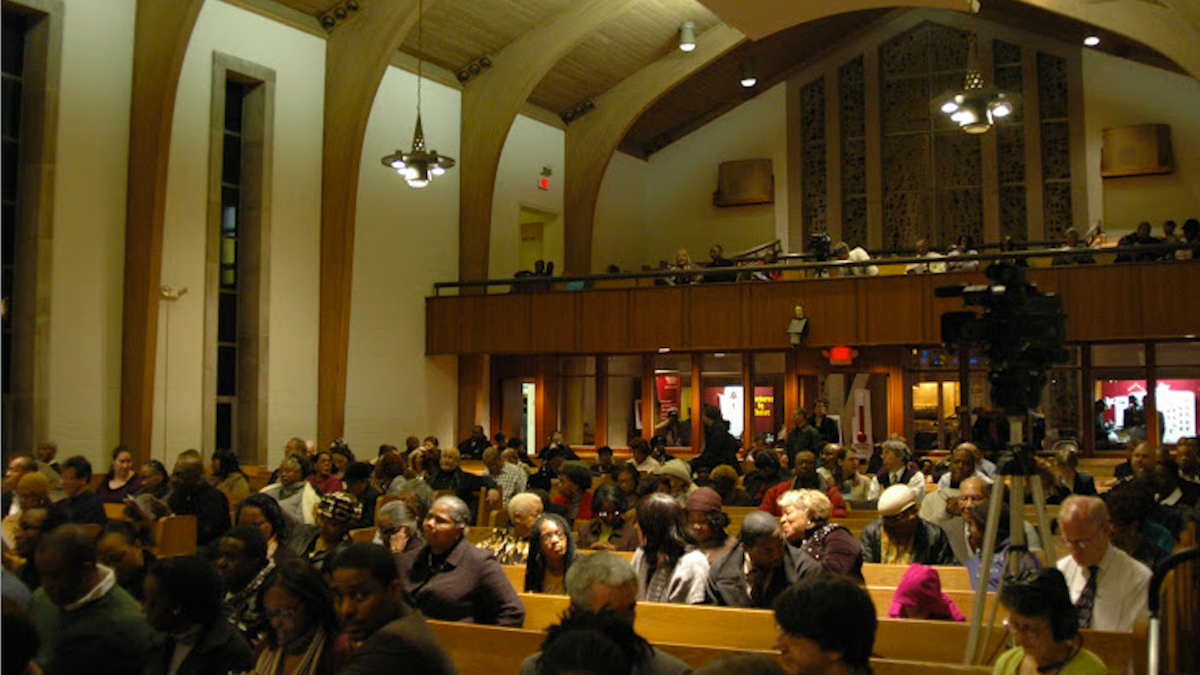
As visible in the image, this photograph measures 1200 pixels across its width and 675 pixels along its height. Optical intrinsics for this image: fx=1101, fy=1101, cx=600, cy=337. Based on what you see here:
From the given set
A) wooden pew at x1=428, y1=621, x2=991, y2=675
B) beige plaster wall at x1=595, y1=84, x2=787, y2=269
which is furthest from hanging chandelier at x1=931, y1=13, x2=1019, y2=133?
beige plaster wall at x1=595, y1=84, x2=787, y2=269

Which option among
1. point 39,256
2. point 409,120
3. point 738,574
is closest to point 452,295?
point 409,120

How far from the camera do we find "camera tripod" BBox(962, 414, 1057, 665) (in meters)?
3.83

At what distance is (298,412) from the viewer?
14.6m

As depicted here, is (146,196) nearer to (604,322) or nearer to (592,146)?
(604,322)

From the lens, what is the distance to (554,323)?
15945 millimetres

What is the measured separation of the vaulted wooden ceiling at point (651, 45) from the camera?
1595 centimetres

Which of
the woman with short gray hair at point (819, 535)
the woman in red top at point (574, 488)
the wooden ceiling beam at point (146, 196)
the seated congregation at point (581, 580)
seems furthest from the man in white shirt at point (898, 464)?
the wooden ceiling beam at point (146, 196)

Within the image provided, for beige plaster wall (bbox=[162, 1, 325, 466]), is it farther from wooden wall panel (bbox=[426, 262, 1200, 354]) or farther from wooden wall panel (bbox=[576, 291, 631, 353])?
wooden wall panel (bbox=[576, 291, 631, 353])

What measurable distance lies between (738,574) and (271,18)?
457 inches

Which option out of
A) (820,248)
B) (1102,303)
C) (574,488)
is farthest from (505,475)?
(1102,303)

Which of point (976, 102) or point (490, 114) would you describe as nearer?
point (976, 102)

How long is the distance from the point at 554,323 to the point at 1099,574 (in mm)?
Answer: 12117

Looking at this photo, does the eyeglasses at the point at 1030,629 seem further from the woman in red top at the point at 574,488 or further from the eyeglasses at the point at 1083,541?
the woman in red top at the point at 574,488

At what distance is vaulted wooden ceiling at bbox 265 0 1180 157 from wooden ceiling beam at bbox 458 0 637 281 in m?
0.28
